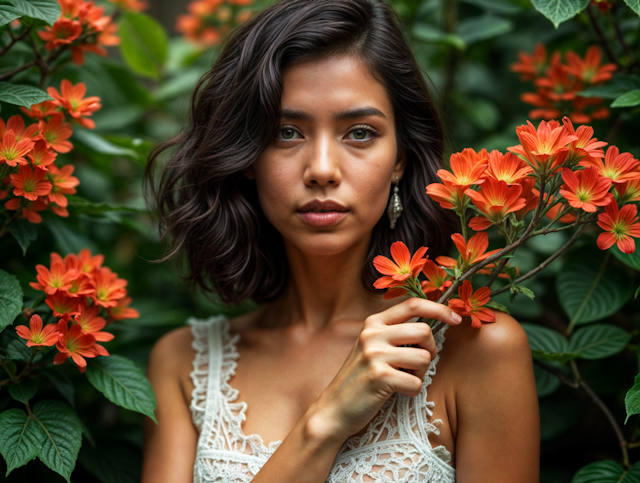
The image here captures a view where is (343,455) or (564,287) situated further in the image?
(564,287)

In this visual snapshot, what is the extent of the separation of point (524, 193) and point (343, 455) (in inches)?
25.8

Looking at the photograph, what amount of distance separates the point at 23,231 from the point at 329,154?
0.68 metres

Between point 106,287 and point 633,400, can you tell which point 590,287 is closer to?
point 633,400

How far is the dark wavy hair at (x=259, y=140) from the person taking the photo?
1229 millimetres

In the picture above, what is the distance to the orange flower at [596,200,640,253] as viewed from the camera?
97cm

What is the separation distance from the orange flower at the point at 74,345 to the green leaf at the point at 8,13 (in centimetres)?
60

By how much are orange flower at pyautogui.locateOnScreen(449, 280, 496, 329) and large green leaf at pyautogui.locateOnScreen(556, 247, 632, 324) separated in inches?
15.5

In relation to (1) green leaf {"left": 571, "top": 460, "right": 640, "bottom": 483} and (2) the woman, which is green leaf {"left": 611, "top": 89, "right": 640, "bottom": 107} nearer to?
(2) the woman

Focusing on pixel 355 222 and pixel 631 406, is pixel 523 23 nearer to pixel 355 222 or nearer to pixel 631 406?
pixel 355 222

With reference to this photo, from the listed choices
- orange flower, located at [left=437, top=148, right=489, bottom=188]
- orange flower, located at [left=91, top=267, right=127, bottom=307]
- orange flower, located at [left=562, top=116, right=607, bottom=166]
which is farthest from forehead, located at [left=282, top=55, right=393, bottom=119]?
orange flower, located at [left=91, top=267, right=127, bottom=307]

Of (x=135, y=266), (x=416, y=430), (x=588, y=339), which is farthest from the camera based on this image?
(x=135, y=266)

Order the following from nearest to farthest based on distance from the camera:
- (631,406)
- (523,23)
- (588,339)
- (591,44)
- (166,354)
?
(631,406), (588,339), (166,354), (591,44), (523,23)

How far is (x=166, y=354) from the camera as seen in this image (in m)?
1.50

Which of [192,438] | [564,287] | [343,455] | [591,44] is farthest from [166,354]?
[591,44]
